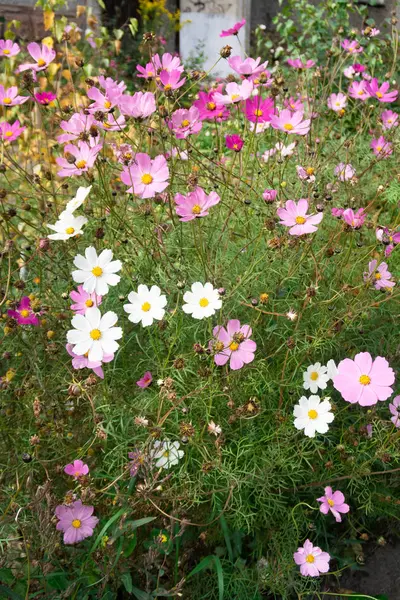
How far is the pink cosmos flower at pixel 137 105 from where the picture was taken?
5.39ft

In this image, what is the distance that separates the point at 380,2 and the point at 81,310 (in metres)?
7.40

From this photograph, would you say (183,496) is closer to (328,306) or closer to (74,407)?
(74,407)

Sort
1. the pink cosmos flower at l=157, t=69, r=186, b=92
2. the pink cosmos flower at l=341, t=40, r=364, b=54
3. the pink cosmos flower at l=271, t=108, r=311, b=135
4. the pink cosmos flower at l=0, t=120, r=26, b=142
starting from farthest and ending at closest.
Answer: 1. the pink cosmos flower at l=341, t=40, r=364, b=54
2. the pink cosmos flower at l=0, t=120, r=26, b=142
3. the pink cosmos flower at l=271, t=108, r=311, b=135
4. the pink cosmos flower at l=157, t=69, r=186, b=92

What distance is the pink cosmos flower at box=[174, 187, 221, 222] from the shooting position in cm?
156

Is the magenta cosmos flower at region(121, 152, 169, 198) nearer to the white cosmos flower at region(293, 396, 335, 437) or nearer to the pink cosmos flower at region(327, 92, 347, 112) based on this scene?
the white cosmos flower at region(293, 396, 335, 437)

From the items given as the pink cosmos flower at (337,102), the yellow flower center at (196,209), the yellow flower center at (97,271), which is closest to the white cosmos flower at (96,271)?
the yellow flower center at (97,271)

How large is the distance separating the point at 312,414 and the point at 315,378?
0.10m

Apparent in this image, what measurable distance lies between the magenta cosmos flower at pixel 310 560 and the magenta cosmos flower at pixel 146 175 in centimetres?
94

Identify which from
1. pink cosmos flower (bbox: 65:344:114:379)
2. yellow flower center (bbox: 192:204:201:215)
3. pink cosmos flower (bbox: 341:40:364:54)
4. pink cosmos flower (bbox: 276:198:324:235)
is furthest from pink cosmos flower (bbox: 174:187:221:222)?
pink cosmos flower (bbox: 341:40:364:54)

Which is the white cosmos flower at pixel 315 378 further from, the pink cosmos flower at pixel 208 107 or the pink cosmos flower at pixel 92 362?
the pink cosmos flower at pixel 208 107

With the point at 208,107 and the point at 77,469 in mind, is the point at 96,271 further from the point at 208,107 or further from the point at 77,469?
the point at 208,107

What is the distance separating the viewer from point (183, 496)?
1.47m

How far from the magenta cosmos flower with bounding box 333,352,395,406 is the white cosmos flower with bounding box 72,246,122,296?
1.78ft

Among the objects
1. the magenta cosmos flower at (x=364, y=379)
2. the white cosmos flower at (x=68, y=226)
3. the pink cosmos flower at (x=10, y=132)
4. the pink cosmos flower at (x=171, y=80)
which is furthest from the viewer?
the pink cosmos flower at (x=10, y=132)
